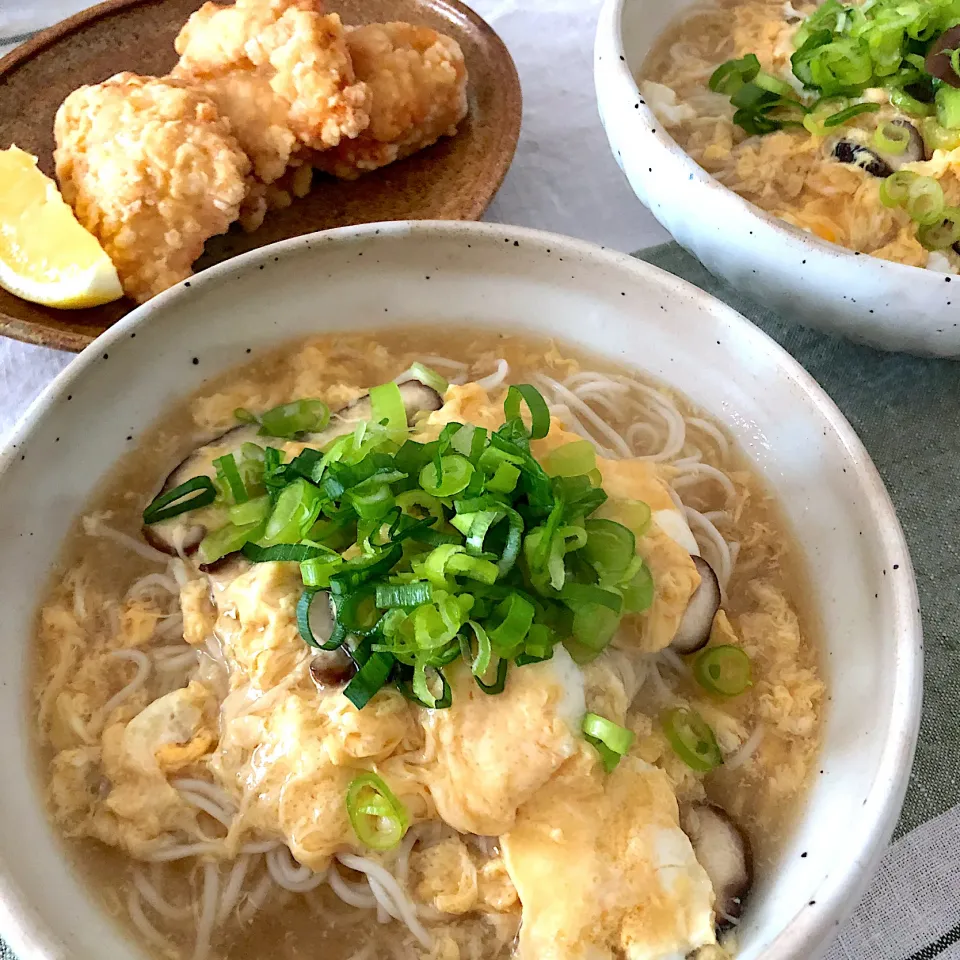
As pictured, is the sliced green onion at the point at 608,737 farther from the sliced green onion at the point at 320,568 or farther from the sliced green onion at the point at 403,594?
the sliced green onion at the point at 320,568

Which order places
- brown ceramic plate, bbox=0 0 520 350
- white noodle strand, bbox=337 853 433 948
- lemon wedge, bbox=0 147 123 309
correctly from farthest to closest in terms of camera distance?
brown ceramic plate, bbox=0 0 520 350, lemon wedge, bbox=0 147 123 309, white noodle strand, bbox=337 853 433 948

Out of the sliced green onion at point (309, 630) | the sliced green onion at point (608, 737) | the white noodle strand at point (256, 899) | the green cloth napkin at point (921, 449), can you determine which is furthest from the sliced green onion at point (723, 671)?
the white noodle strand at point (256, 899)

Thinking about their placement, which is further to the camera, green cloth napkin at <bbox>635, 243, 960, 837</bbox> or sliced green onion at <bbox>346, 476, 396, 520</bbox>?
green cloth napkin at <bbox>635, 243, 960, 837</bbox>

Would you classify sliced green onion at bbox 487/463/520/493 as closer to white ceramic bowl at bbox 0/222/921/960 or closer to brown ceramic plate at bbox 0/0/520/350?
white ceramic bowl at bbox 0/222/921/960

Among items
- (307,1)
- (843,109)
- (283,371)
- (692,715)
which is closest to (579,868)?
(692,715)

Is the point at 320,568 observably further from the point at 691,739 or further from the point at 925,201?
the point at 925,201

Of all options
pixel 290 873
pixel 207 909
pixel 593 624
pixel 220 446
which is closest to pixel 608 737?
pixel 593 624

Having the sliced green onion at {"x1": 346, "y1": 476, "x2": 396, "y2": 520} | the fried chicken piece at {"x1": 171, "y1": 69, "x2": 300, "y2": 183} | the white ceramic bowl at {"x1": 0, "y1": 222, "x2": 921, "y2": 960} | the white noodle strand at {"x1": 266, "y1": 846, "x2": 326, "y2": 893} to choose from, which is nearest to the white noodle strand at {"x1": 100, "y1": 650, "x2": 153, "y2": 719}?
the white ceramic bowl at {"x1": 0, "y1": 222, "x2": 921, "y2": 960}
